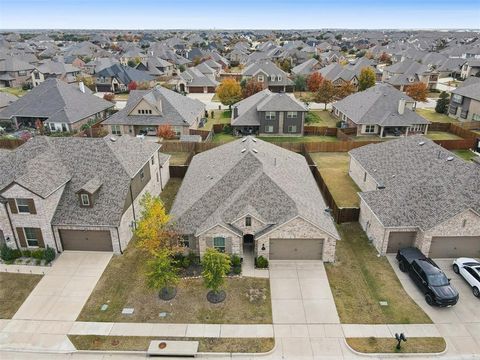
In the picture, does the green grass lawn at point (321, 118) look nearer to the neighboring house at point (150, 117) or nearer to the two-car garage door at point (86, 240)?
the neighboring house at point (150, 117)

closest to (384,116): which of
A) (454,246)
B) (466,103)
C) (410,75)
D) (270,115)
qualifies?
(270,115)

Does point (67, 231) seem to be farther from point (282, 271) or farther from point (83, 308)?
point (282, 271)

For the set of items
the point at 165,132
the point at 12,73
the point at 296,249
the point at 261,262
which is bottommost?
the point at 261,262

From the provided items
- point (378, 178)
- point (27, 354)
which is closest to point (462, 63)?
point (378, 178)

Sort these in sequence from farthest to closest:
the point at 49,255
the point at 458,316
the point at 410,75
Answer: the point at 410,75 < the point at 49,255 < the point at 458,316

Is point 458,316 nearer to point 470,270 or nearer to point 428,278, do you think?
point 428,278

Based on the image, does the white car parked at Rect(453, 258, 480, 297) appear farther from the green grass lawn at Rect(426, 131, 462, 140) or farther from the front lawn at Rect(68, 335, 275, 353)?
the green grass lawn at Rect(426, 131, 462, 140)

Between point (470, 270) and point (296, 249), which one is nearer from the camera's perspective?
point (470, 270)

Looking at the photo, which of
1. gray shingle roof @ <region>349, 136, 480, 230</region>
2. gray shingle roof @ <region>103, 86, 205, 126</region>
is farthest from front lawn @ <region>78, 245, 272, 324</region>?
gray shingle roof @ <region>103, 86, 205, 126</region>
